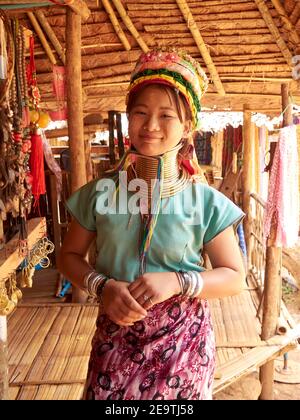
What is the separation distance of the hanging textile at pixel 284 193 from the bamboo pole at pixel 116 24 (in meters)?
2.92

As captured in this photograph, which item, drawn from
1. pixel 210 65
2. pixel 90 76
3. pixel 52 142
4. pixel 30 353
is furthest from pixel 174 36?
pixel 52 142

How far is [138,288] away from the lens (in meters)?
1.34

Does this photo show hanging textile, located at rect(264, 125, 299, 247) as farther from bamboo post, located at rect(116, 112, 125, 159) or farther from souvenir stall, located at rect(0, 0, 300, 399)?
bamboo post, located at rect(116, 112, 125, 159)

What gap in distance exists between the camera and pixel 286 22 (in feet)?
19.0

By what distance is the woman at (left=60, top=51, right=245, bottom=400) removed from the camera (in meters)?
1.46

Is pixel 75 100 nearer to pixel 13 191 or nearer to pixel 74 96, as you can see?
pixel 74 96

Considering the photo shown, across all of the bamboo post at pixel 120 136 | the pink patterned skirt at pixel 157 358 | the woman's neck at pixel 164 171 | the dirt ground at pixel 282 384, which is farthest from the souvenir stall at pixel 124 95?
the woman's neck at pixel 164 171

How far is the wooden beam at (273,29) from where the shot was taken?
576 cm

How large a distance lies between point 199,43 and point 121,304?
5394 millimetres

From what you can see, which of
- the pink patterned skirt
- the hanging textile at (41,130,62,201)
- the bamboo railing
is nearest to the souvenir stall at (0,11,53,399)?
the pink patterned skirt

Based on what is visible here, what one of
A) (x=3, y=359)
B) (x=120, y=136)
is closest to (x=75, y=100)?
(x=120, y=136)

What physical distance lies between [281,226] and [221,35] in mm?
3104

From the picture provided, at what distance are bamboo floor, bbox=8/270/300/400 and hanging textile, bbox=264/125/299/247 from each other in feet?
3.18

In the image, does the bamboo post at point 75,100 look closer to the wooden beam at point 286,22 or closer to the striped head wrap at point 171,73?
the wooden beam at point 286,22
